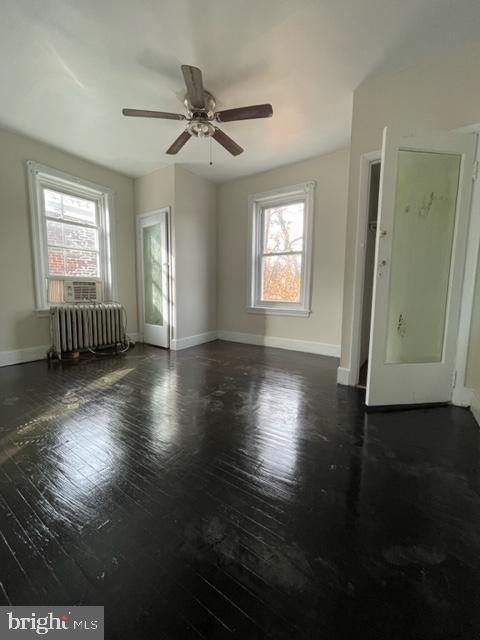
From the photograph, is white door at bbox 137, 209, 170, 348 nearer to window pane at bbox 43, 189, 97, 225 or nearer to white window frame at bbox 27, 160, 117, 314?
white window frame at bbox 27, 160, 117, 314

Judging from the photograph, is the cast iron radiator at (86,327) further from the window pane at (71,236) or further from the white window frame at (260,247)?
the white window frame at (260,247)

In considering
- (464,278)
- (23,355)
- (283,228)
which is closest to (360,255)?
(464,278)

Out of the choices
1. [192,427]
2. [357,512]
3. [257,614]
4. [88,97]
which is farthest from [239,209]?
[257,614]

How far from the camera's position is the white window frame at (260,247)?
3.77 m

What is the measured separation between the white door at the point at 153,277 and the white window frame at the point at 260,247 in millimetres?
1376

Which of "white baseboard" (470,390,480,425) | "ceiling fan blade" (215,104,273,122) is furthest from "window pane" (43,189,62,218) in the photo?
"white baseboard" (470,390,480,425)

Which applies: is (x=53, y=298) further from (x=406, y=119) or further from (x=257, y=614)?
(x=406, y=119)

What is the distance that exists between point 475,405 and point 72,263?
486 centimetres

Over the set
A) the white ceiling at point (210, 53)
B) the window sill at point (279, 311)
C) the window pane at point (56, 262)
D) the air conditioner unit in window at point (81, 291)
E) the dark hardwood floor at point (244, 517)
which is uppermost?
the white ceiling at point (210, 53)

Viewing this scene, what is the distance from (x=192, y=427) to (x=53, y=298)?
3035mm

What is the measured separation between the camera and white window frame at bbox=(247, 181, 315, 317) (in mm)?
3768

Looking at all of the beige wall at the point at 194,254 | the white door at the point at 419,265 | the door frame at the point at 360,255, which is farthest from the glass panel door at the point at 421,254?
the beige wall at the point at 194,254

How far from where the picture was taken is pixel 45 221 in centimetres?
343

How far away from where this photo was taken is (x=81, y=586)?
2.78 ft
